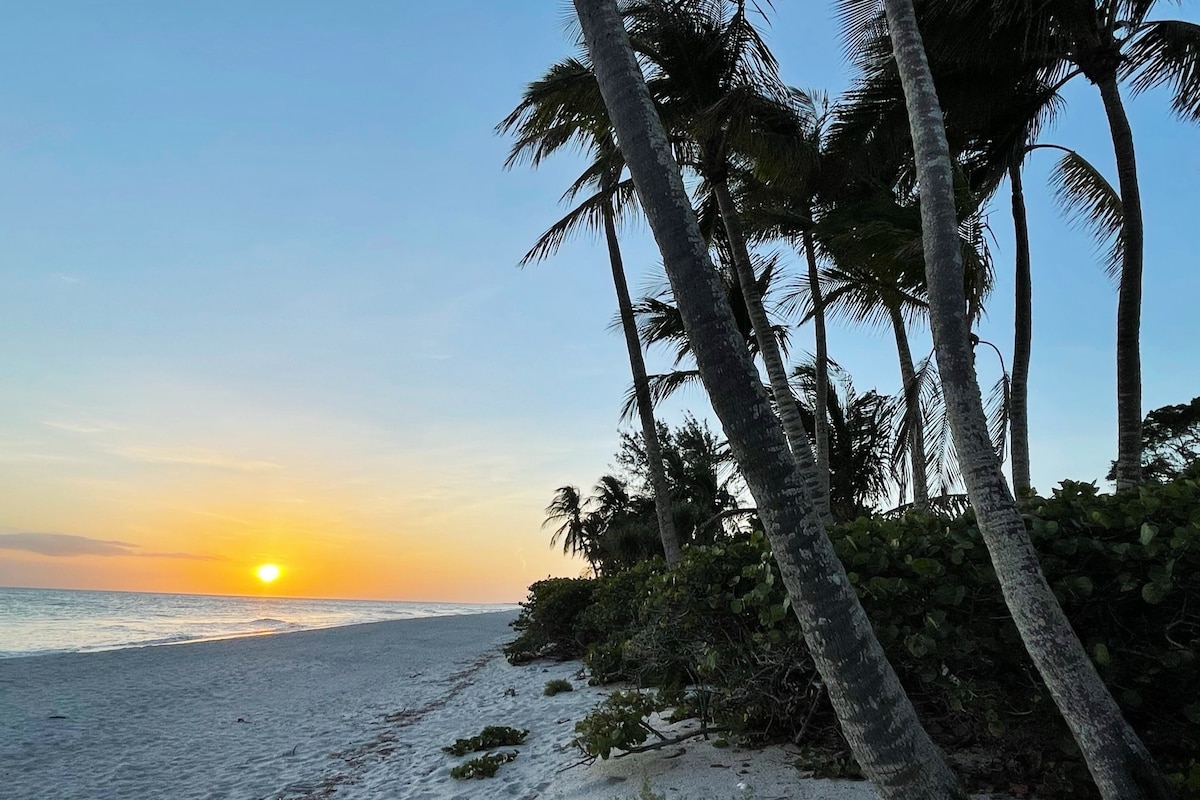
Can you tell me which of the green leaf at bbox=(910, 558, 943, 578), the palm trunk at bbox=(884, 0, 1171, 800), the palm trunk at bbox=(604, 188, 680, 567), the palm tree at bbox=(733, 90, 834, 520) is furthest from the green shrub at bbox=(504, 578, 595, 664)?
the palm trunk at bbox=(884, 0, 1171, 800)

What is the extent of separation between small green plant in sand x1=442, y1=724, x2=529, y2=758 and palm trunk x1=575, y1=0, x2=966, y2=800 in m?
4.19

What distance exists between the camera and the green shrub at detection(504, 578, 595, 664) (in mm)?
12188

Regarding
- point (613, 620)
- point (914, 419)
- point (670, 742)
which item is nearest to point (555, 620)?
point (613, 620)

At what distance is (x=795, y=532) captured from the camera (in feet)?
8.12

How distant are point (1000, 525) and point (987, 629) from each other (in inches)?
36.0

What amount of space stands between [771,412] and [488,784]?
387cm

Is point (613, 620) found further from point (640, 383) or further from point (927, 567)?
point (927, 567)

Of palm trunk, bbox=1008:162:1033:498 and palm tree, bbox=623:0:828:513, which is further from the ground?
palm tree, bbox=623:0:828:513

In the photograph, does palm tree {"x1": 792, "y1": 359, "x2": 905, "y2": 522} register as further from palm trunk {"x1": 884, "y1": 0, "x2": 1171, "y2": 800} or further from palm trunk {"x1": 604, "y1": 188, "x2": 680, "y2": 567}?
palm trunk {"x1": 884, "y1": 0, "x2": 1171, "y2": 800}

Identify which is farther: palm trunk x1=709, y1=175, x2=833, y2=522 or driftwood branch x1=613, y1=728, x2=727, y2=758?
palm trunk x1=709, y1=175, x2=833, y2=522

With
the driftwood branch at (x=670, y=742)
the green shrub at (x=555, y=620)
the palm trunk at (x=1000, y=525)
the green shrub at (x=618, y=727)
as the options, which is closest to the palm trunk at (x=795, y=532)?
the palm trunk at (x=1000, y=525)

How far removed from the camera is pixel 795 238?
38.0ft

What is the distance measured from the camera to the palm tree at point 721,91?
8.70 meters

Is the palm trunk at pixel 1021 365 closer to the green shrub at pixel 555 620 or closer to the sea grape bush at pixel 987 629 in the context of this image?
the sea grape bush at pixel 987 629
